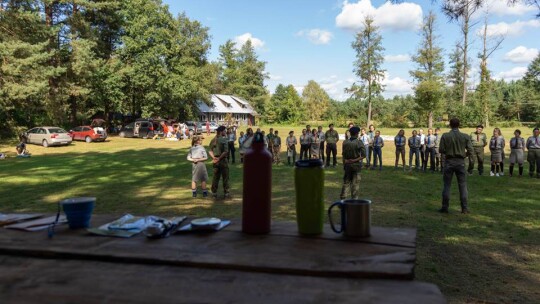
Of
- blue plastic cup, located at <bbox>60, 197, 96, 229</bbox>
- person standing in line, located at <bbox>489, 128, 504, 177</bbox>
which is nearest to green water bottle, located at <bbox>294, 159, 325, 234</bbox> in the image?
blue plastic cup, located at <bbox>60, 197, 96, 229</bbox>

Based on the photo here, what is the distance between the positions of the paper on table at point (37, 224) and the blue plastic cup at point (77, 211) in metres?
0.19

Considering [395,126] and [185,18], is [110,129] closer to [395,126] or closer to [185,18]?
[185,18]

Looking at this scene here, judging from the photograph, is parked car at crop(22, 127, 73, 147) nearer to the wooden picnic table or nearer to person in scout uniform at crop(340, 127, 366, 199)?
person in scout uniform at crop(340, 127, 366, 199)

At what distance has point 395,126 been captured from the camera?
59.6 m

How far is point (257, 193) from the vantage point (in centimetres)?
232

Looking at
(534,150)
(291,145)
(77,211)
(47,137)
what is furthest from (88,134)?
(77,211)

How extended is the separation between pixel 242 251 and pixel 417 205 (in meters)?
8.30

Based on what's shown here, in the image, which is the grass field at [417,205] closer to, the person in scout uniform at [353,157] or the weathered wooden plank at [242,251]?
the person in scout uniform at [353,157]

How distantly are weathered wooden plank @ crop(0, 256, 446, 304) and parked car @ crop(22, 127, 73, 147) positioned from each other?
97.9 feet

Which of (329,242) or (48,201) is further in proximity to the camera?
(48,201)

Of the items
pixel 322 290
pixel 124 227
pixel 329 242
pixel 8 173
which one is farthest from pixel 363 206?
pixel 8 173

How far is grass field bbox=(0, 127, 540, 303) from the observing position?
5039mm

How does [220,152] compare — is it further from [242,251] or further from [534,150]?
[534,150]

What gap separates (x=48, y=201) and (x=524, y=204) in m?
11.9
